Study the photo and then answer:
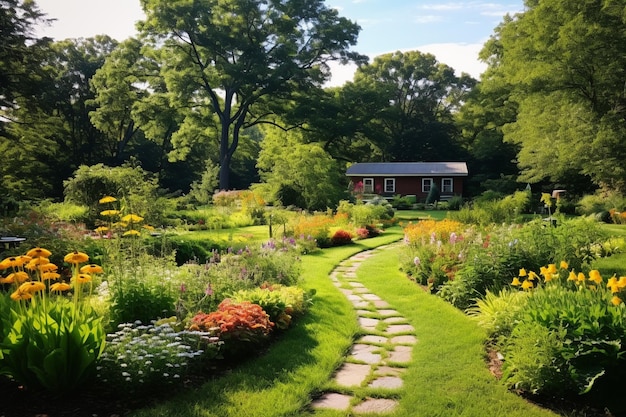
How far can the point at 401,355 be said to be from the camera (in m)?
4.62

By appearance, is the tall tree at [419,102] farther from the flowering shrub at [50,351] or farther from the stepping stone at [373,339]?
the flowering shrub at [50,351]

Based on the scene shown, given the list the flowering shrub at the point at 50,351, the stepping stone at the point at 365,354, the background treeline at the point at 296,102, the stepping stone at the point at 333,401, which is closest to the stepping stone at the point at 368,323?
the stepping stone at the point at 365,354

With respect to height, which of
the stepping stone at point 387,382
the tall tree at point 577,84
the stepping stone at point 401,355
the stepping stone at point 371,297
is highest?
the tall tree at point 577,84

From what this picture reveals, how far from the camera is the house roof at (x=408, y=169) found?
32062mm

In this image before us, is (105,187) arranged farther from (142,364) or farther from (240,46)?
(240,46)

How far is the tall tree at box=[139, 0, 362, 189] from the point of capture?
28062 millimetres

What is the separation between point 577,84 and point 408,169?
1414cm

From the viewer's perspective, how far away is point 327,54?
32344 millimetres

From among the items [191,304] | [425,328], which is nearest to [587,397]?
[425,328]

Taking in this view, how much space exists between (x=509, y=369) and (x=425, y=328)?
1605mm

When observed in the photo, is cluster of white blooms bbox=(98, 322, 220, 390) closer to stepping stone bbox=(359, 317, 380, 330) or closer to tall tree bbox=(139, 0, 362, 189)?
stepping stone bbox=(359, 317, 380, 330)

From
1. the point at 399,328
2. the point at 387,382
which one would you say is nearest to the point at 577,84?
the point at 399,328

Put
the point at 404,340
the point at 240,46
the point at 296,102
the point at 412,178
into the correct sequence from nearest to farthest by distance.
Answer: the point at 404,340 → the point at 240,46 → the point at 296,102 → the point at 412,178

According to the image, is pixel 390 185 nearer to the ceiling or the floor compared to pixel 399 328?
nearer to the ceiling
